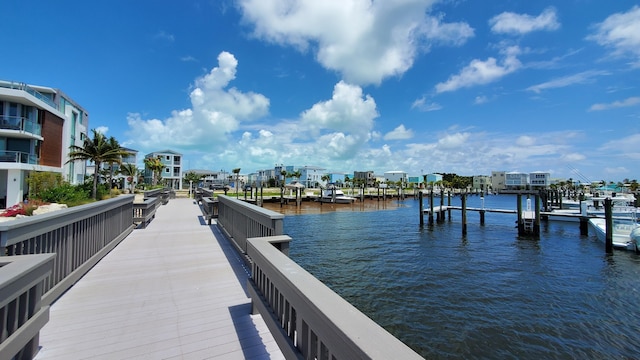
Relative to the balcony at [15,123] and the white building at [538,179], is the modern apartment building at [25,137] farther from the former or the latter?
the white building at [538,179]

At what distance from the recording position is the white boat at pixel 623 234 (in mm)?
15148

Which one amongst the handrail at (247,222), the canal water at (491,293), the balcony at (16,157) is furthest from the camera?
the balcony at (16,157)

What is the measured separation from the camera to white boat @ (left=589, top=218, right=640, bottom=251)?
15.1 m

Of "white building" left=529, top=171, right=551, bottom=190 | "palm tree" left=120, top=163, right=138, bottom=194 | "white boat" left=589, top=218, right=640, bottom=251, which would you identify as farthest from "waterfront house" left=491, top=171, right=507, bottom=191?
"palm tree" left=120, top=163, right=138, bottom=194

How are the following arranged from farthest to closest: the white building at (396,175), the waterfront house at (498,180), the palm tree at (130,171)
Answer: the white building at (396,175)
the waterfront house at (498,180)
the palm tree at (130,171)

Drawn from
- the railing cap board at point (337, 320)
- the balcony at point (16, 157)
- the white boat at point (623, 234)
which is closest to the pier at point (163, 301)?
the railing cap board at point (337, 320)

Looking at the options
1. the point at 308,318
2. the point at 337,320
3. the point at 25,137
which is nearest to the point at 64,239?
the point at 308,318

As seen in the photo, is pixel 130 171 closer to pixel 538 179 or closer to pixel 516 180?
pixel 538 179

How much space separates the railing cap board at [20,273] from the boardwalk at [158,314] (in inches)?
34.0

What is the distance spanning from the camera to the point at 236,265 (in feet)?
17.0

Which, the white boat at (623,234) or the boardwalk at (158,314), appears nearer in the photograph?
the boardwalk at (158,314)

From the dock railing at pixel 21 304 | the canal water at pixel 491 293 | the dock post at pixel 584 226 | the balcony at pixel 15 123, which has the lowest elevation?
the canal water at pixel 491 293

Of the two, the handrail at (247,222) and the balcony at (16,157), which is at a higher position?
the balcony at (16,157)

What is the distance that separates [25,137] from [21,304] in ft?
84.3
